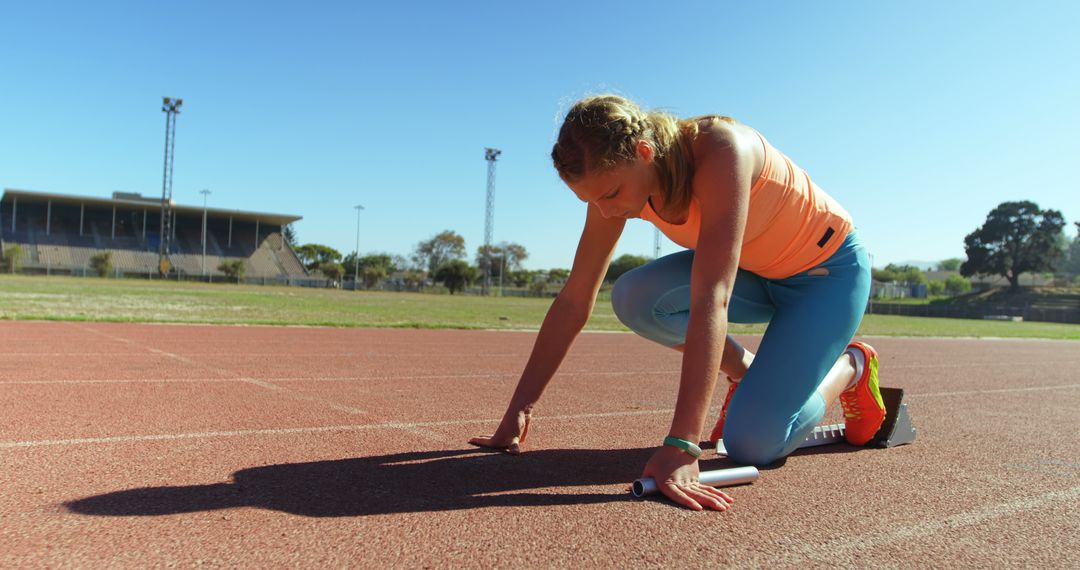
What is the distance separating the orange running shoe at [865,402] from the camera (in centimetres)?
353

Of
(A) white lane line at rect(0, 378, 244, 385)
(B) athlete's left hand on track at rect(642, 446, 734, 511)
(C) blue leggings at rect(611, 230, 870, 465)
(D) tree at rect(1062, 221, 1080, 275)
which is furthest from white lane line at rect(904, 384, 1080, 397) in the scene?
(D) tree at rect(1062, 221, 1080, 275)

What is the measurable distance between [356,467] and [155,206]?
76.4 metres

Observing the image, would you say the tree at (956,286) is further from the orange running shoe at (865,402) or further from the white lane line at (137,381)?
the white lane line at (137,381)

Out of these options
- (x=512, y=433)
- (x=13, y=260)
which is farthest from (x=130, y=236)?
(x=512, y=433)

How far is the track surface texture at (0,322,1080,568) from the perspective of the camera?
2.01m

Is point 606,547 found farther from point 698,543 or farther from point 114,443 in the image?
point 114,443

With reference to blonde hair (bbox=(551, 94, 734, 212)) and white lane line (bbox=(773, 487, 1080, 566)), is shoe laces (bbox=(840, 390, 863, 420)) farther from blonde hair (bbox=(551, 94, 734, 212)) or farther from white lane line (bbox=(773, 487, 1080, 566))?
blonde hair (bbox=(551, 94, 734, 212))

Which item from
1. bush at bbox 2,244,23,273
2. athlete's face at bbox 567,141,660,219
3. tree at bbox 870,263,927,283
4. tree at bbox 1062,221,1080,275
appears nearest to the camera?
athlete's face at bbox 567,141,660,219

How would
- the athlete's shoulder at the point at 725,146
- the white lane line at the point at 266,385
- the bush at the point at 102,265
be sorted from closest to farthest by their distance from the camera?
the athlete's shoulder at the point at 725,146
the white lane line at the point at 266,385
the bush at the point at 102,265

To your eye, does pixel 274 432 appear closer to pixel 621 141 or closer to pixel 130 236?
pixel 621 141

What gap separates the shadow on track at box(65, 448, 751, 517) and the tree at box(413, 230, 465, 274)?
4177 inches

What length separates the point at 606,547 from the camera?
2037 mm

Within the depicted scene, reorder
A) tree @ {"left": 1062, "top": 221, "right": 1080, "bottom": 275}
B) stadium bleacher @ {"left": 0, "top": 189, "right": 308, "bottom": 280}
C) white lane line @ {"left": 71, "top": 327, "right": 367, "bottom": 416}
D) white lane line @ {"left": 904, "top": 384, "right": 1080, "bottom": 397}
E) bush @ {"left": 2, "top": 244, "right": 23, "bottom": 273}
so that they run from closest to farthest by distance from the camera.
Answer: white lane line @ {"left": 71, "top": 327, "right": 367, "bottom": 416} < white lane line @ {"left": 904, "top": 384, "right": 1080, "bottom": 397} < bush @ {"left": 2, "top": 244, "right": 23, "bottom": 273} < stadium bleacher @ {"left": 0, "top": 189, "right": 308, "bottom": 280} < tree @ {"left": 1062, "top": 221, "right": 1080, "bottom": 275}

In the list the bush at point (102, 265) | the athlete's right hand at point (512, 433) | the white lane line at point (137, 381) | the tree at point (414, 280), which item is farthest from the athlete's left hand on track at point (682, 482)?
the tree at point (414, 280)
